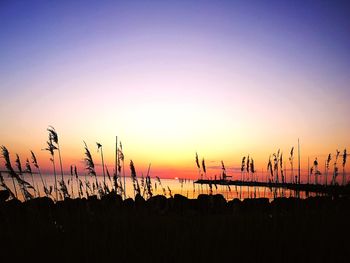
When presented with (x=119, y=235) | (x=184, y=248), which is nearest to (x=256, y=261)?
(x=184, y=248)

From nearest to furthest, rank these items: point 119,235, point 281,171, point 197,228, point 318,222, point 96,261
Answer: point 96,261 → point 119,235 → point 197,228 → point 318,222 → point 281,171

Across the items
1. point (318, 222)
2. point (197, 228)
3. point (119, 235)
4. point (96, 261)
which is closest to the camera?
point (96, 261)

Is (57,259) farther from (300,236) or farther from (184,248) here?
(300,236)

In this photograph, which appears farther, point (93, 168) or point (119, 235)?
point (93, 168)

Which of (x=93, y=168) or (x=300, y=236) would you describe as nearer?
(x=300, y=236)

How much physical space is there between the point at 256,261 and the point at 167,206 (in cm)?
611

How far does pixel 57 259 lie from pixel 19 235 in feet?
3.97

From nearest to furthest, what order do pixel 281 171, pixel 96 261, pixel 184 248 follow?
pixel 96 261 → pixel 184 248 → pixel 281 171

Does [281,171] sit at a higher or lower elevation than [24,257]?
higher

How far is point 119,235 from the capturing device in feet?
13.0

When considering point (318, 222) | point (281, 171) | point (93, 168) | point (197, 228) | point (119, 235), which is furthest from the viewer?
point (281, 171)

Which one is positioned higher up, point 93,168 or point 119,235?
point 93,168

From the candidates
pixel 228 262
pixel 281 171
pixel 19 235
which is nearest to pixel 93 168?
pixel 19 235

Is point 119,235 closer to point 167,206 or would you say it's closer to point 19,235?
point 19,235
